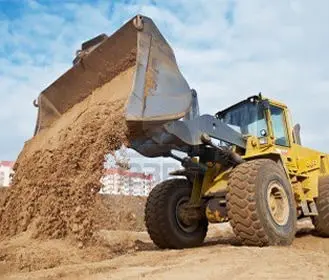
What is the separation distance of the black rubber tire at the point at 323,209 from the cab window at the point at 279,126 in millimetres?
978

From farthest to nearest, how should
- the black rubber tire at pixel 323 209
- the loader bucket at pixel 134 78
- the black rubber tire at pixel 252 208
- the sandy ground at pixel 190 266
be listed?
1. the black rubber tire at pixel 323 209
2. the black rubber tire at pixel 252 208
3. the loader bucket at pixel 134 78
4. the sandy ground at pixel 190 266

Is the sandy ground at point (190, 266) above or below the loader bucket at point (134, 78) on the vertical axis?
below

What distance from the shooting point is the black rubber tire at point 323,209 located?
7676 millimetres

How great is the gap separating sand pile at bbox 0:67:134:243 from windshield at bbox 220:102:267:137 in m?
2.32

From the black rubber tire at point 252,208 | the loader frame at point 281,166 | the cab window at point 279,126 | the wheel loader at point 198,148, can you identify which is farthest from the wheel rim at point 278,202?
the cab window at point 279,126

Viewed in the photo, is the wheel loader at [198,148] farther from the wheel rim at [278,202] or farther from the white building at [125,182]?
the white building at [125,182]

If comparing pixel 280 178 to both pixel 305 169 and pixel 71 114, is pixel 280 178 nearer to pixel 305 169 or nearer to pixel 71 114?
pixel 305 169

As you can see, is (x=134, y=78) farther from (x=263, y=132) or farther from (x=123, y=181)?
(x=263, y=132)

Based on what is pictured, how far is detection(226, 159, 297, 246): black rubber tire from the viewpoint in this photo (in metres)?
5.62

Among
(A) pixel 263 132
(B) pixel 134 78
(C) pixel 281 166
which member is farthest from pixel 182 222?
(B) pixel 134 78

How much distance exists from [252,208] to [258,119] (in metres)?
2.00

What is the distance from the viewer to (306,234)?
8.24m

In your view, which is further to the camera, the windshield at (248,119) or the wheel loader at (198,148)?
the windshield at (248,119)

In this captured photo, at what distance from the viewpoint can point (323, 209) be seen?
25.3 feet
